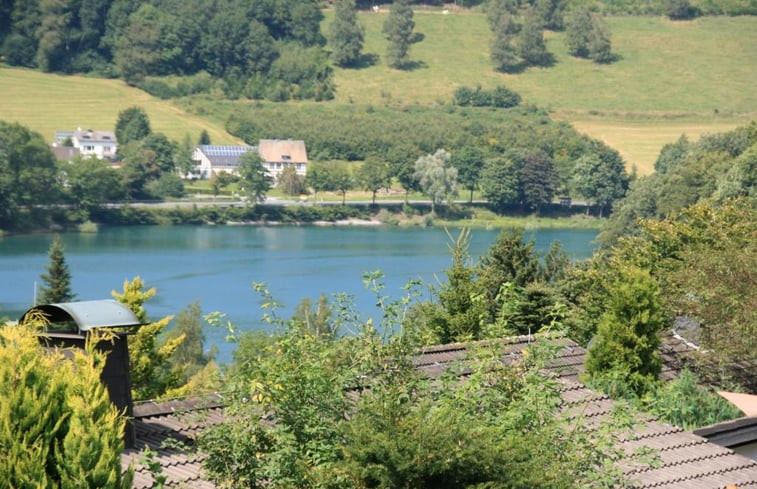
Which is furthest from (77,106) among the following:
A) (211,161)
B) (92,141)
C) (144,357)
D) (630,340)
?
(630,340)

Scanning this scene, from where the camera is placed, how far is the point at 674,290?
18719mm

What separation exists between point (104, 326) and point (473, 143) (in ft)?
342

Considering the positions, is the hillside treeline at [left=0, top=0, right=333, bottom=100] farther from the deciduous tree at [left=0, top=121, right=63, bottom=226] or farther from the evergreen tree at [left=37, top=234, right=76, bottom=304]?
the evergreen tree at [left=37, top=234, right=76, bottom=304]

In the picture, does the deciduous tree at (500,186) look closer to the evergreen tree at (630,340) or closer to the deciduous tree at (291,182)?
the deciduous tree at (291,182)

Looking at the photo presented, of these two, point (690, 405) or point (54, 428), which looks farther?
point (690, 405)

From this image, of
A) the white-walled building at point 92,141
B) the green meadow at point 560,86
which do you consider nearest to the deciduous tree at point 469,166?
the green meadow at point 560,86

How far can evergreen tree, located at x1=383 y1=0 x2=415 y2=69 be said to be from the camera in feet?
478

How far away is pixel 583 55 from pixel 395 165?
56456 mm

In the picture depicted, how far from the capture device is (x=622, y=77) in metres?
143

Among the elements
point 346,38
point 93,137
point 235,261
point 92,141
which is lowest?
point 235,261

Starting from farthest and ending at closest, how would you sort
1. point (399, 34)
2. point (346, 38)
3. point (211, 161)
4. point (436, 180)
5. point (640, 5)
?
1. point (640, 5)
2. point (399, 34)
3. point (346, 38)
4. point (211, 161)
5. point (436, 180)

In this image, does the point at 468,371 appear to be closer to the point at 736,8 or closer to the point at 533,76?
the point at 533,76

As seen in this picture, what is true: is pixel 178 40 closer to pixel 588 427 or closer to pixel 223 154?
pixel 223 154

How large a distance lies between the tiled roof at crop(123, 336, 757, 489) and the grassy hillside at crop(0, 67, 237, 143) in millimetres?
103092
